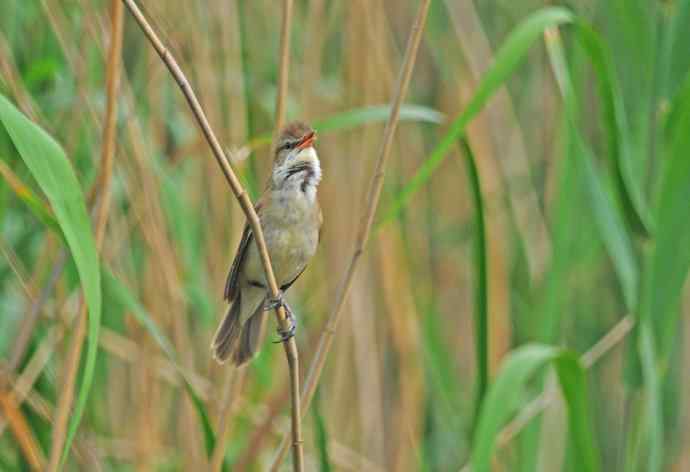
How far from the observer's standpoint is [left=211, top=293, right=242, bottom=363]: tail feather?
193 cm

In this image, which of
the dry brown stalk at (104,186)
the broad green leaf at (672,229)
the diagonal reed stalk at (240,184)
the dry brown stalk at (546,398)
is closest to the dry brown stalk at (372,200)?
the diagonal reed stalk at (240,184)

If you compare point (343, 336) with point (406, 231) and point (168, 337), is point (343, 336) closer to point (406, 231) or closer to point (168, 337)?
point (406, 231)

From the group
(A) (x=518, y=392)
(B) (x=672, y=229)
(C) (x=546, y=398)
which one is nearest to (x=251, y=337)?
(A) (x=518, y=392)

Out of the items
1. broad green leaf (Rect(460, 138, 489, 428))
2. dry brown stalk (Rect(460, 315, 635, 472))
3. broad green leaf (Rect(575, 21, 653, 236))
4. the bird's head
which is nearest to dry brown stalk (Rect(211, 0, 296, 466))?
the bird's head

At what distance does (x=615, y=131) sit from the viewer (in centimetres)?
178

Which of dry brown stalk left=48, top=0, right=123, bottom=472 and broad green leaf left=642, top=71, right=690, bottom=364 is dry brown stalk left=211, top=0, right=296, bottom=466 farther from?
broad green leaf left=642, top=71, right=690, bottom=364

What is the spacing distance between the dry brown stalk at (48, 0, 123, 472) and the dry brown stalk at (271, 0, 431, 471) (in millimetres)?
349

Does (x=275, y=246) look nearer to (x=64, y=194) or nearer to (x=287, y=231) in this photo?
(x=287, y=231)

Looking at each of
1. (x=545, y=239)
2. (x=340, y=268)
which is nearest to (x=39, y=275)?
(x=340, y=268)

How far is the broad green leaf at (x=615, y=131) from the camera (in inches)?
68.5

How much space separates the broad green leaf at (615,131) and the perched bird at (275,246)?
547 millimetres

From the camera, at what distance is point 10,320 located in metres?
2.43

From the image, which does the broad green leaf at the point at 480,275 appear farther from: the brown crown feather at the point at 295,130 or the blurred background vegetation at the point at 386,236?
the brown crown feather at the point at 295,130

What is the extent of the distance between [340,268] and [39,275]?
30.3 inches
